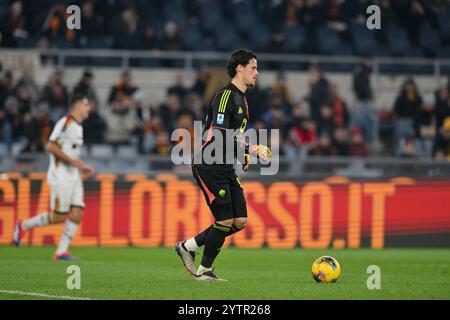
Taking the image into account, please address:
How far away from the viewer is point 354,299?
9305 millimetres

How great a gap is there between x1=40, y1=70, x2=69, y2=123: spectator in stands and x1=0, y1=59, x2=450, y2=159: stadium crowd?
0.04ft

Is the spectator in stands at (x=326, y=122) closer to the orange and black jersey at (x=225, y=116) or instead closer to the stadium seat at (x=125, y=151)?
the stadium seat at (x=125, y=151)

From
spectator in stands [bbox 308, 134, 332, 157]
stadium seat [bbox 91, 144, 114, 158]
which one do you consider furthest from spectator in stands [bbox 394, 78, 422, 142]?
stadium seat [bbox 91, 144, 114, 158]

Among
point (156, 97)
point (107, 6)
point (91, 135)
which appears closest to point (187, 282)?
point (91, 135)

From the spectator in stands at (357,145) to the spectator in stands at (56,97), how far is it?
6065 millimetres

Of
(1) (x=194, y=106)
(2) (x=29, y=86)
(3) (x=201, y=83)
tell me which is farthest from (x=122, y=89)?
(2) (x=29, y=86)

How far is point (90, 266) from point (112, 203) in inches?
203

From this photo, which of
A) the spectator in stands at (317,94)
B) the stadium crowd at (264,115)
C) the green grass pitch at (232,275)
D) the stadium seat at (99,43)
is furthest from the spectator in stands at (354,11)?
the green grass pitch at (232,275)

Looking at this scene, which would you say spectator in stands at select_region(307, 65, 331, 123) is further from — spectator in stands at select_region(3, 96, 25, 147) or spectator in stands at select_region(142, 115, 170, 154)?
spectator in stands at select_region(3, 96, 25, 147)

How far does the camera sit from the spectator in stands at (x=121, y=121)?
67.6ft

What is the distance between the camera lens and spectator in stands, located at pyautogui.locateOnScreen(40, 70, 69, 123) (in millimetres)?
20125

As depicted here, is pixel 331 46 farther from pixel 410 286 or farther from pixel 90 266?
pixel 410 286

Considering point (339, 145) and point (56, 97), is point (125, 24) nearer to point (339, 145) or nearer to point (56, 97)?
point (56, 97)

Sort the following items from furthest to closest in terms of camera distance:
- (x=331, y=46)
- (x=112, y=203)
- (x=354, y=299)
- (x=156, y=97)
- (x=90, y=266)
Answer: (x=331, y=46) < (x=156, y=97) < (x=112, y=203) < (x=90, y=266) < (x=354, y=299)
